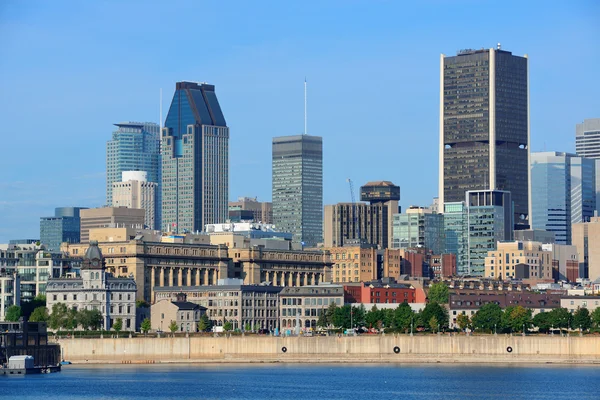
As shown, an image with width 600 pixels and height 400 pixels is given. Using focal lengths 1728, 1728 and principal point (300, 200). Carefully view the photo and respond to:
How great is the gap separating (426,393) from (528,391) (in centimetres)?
1164

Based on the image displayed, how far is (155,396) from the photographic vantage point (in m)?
189

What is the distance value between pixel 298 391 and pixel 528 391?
25.9m

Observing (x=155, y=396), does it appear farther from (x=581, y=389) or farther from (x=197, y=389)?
(x=581, y=389)

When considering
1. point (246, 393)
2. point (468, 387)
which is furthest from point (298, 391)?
point (468, 387)

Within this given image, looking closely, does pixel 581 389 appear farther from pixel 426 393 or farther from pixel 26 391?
pixel 26 391

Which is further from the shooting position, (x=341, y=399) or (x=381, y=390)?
(x=381, y=390)

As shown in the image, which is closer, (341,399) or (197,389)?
(341,399)

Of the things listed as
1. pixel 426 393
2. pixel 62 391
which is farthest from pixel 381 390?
pixel 62 391

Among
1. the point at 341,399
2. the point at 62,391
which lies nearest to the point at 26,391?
the point at 62,391

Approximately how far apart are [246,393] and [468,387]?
26.3 meters

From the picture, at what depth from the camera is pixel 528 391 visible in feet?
→ 636

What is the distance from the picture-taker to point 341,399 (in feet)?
606

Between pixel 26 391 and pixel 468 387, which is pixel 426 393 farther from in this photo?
pixel 26 391

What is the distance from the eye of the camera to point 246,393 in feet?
633
